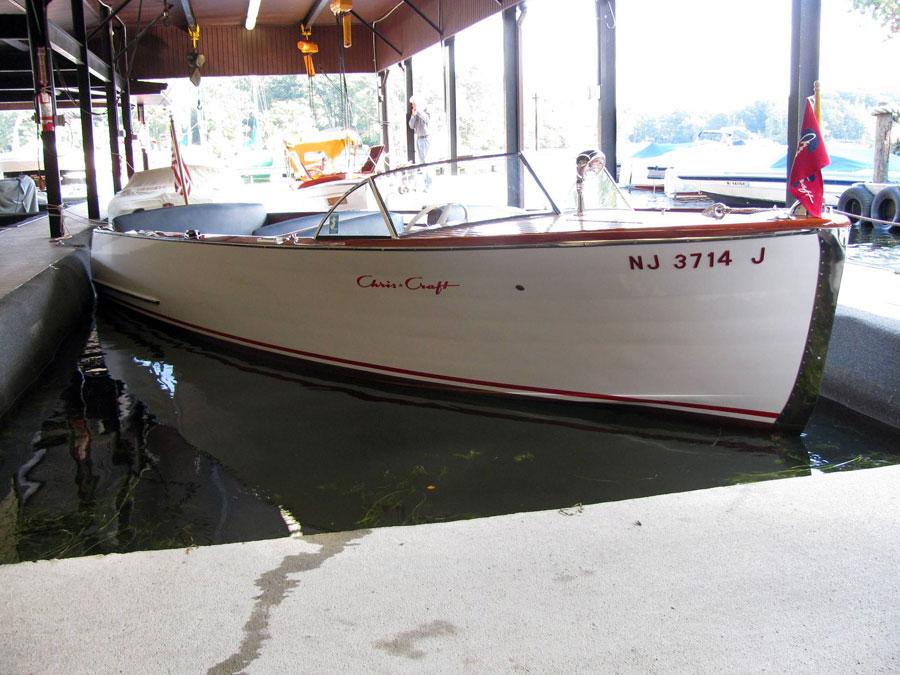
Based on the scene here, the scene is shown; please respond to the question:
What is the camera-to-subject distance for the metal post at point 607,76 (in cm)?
1041

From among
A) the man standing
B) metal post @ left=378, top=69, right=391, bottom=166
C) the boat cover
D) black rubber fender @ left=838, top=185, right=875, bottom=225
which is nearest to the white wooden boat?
black rubber fender @ left=838, top=185, right=875, bottom=225

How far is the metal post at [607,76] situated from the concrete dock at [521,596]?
8.33 metres

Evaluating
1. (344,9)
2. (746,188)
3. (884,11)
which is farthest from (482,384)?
(884,11)

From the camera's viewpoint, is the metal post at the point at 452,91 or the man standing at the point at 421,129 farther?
the man standing at the point at 421,129

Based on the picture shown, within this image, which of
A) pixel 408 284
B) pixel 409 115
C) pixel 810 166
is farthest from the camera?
pixel 409 115

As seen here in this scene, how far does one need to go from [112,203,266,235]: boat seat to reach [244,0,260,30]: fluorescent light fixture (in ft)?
29.5

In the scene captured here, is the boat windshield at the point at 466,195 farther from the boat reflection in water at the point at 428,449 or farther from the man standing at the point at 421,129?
the man standing at the point at 421,129

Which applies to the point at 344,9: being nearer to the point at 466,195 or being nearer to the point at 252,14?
the point at 252,14

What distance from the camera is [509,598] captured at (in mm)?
2092

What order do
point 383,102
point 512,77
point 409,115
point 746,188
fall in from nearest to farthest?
point 512,77 < point 746,188 < point 409,115 < point 383,102

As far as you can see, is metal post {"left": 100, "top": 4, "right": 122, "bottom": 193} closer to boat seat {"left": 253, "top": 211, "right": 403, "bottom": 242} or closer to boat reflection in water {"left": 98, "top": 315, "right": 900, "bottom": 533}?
boat seat {"left": 253, "top": 211, "right": 403, "bottom": 242}

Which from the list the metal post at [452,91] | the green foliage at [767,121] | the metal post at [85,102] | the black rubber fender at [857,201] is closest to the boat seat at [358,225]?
the black rubber fender at [857,201]

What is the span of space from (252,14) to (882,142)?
12810 millimetres

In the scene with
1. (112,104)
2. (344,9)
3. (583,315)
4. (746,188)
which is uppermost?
(344,9)
